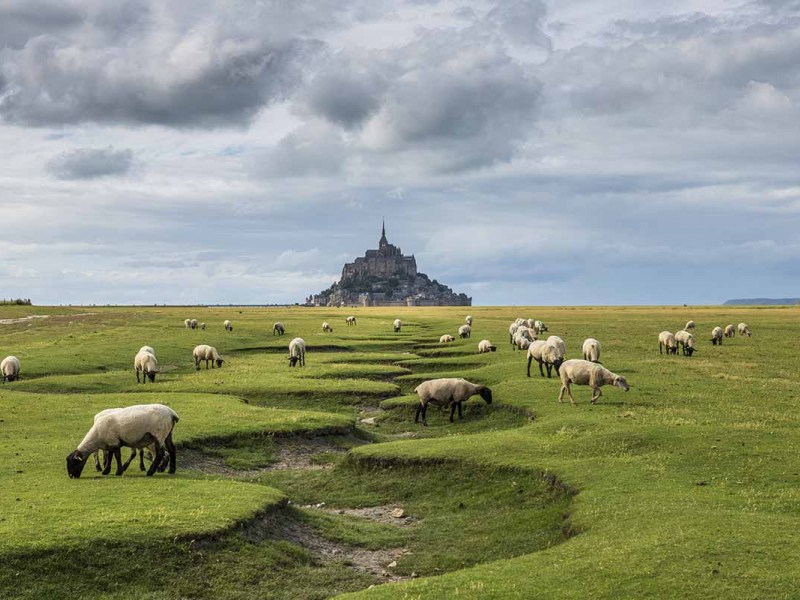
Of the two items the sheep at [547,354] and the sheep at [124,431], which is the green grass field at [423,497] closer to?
the sheep at [124,431]

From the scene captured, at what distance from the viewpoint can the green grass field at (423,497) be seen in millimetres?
13414

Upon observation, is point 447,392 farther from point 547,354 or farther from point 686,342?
point 686,342

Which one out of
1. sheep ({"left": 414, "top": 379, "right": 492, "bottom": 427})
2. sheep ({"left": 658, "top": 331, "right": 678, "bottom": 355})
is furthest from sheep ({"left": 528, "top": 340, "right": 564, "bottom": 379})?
sheep ({"left": 658, "top": 331, "right": 678, "bottom": 355})

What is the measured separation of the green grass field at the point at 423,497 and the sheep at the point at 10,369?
187 inches

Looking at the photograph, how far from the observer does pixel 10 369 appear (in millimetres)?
44875

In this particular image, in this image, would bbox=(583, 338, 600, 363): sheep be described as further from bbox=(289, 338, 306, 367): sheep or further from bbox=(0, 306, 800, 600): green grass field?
bbox=(289, 338, 306, 367): sheep

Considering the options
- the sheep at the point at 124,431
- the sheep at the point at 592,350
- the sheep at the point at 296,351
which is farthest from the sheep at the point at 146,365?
the sheep at the point at 592,350

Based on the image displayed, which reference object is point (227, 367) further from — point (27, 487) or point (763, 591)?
point (763, 591)

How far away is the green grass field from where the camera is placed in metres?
13.4

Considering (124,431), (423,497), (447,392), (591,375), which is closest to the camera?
(124,431)

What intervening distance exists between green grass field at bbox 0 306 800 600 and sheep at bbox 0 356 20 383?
474 centimetres

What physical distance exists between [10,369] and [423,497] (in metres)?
35.3

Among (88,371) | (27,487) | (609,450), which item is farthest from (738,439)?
(88,371)

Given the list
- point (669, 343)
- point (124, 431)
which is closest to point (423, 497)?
point (124, 431)
